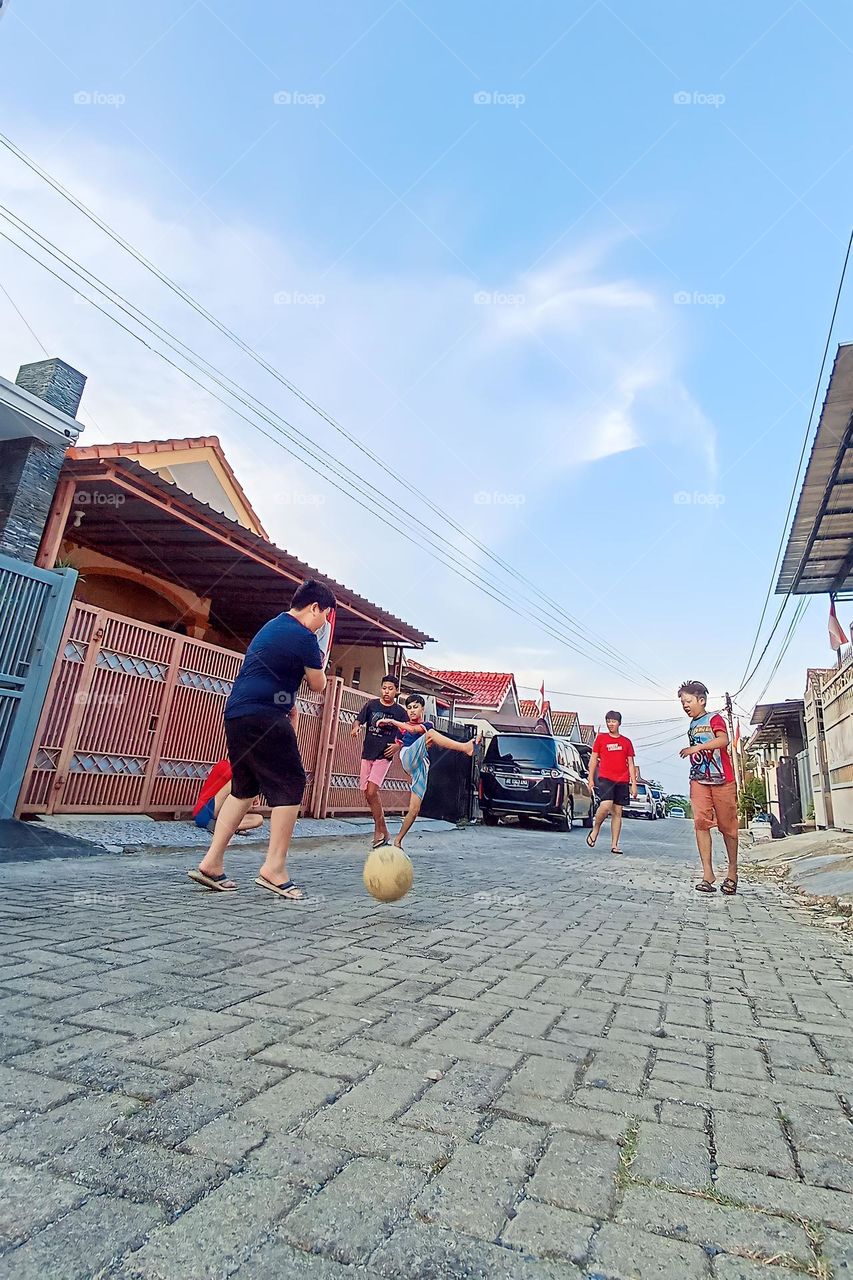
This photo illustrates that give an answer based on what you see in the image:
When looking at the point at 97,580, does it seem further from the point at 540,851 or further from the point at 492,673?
the point at 492,673

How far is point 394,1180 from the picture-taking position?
1.38 metres

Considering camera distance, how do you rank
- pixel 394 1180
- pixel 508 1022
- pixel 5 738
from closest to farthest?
pixel 394 1180 < pixel 508 1022 < pixel 5 738

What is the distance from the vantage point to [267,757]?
4.37m

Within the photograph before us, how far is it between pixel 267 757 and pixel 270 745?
8cm

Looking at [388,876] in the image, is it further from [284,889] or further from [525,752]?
[525,752]

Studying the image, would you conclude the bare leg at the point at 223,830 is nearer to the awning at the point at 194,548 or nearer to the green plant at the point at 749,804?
the awning at the point at 194,548

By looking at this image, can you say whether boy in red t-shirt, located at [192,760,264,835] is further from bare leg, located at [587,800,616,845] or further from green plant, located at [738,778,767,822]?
green plant, located at [738,778,767,822]

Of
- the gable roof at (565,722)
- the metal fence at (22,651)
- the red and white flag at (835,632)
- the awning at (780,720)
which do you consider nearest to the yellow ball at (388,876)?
the metal fence at (22,651)

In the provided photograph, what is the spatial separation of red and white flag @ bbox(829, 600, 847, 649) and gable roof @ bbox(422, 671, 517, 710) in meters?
17.7

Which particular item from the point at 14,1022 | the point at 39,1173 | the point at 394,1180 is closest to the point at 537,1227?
the point at 394,1180

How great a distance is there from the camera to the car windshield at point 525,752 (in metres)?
15.7

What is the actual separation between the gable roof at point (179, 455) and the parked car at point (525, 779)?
7092mm

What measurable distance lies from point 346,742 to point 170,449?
5.87 metres

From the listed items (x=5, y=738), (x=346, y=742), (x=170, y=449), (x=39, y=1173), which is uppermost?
(x=170, y=449)
